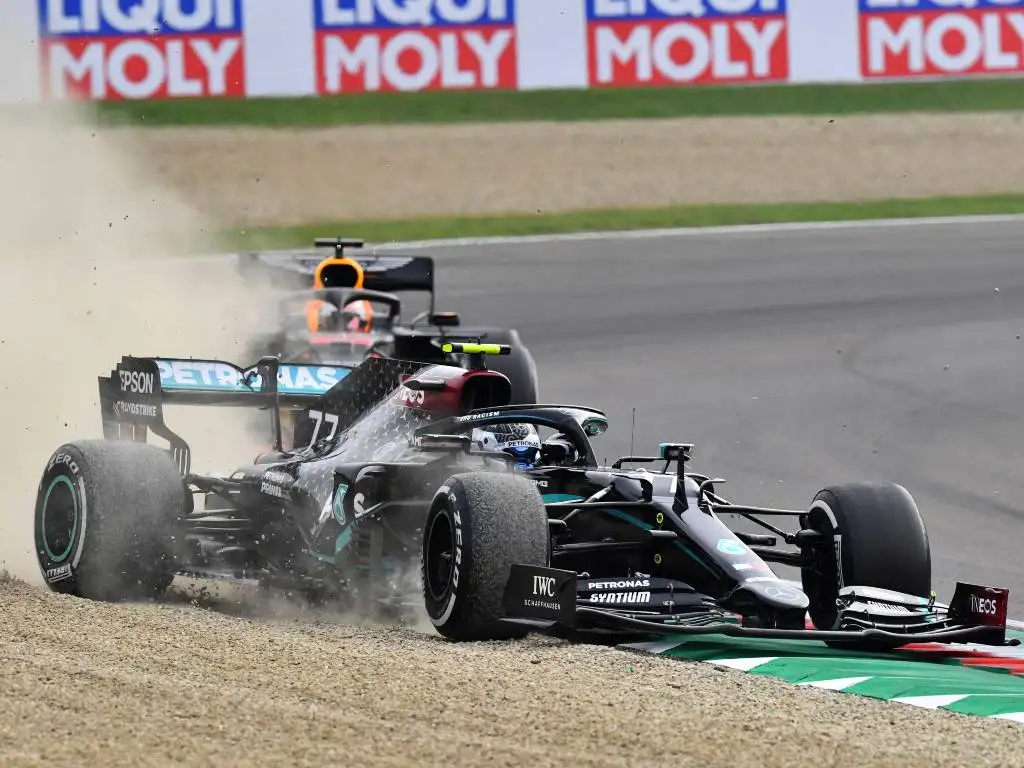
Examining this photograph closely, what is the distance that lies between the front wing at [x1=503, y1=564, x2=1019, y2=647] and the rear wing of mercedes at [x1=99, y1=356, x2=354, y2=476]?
2.94 metres

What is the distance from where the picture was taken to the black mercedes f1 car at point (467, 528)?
7.96 meters

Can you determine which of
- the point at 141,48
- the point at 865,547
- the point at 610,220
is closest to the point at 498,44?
the point at 610,220

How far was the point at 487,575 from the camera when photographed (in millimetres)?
7832

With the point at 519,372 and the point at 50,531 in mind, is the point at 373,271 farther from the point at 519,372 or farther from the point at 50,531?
the point at 50,531

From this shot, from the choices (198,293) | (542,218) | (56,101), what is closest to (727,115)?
(542,218)

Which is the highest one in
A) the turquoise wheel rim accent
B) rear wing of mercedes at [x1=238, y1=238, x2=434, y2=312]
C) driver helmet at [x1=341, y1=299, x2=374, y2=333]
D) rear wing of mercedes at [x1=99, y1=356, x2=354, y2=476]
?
rear wing of mercedes at [x1=238, y1=238, x2=434, y2=312]

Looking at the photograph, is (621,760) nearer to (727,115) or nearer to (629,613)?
(629,613)

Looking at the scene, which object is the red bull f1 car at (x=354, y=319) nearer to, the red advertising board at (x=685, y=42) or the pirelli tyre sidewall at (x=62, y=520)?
the pirelli tyre sidewall at (x=62, y=520)

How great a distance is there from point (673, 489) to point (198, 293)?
1035cm

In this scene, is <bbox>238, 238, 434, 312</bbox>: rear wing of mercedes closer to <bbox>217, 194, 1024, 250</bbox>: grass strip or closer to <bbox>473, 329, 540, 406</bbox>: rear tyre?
<bbox>473, 329, 540, 406</bbox>: rear tyre

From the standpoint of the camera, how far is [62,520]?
9758 millimetres

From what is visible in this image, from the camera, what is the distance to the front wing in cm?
773

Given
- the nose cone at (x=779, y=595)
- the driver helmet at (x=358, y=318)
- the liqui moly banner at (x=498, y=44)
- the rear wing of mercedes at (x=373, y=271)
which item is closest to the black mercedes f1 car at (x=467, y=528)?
the nose cone at (x=779, y=595)

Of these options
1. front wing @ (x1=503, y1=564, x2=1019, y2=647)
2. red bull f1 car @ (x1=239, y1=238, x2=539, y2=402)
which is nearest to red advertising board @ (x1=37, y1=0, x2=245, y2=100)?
red bull f1 car @ (x1=239, y1=238, x2=539, y2=402)
